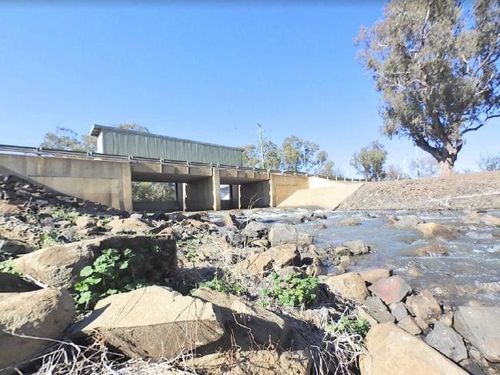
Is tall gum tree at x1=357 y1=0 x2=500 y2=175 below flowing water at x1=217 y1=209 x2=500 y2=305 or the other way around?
the other way around

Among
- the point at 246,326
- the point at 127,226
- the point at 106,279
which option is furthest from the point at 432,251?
the point at 127,226

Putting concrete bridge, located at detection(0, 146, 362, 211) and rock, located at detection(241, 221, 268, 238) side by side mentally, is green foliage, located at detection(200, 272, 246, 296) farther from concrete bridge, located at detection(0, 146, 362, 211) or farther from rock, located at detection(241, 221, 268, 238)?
rock, located at detection(241, 221, 268, 238)

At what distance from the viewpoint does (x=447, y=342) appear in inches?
117

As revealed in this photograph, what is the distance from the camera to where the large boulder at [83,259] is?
2.23 meters

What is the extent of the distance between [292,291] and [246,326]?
130 cm

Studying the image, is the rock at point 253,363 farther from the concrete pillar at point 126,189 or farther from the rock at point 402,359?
the concrete pillar at point 126,189

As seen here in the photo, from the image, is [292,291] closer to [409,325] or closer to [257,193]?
[409,325]

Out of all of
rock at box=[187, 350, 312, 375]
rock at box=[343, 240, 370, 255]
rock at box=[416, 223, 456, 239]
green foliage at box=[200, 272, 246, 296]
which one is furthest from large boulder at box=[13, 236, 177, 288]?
rock at box=[416, 223, 456, 239]

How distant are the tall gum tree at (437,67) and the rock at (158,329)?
94.7 ft

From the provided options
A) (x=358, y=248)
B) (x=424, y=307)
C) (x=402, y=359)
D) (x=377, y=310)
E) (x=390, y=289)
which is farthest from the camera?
(x=358, y=248)

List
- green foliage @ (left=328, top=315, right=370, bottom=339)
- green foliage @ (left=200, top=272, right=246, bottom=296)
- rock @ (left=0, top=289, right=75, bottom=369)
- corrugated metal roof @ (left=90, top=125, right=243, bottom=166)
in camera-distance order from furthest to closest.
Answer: corrugated metal roof @ (left=90, top=125, right=243, bottom=166)
green foliage @ (left=200, top=272, right=246, bottom=296)
green foliage @ (left=328, top=315, right=370, bottom=339)
rock @ (left=0, top=289, right=75, bottom=369)

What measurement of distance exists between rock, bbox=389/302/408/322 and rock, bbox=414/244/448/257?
11.0 ft

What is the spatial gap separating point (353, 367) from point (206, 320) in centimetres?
145

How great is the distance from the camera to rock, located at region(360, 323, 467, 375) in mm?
2158
